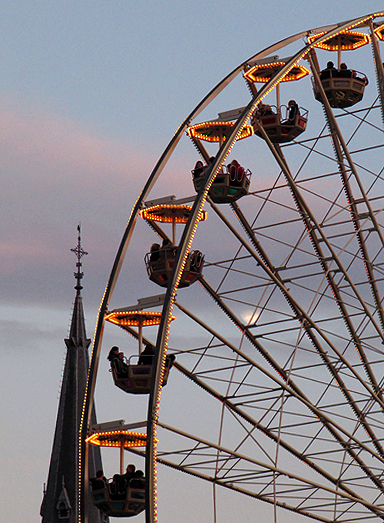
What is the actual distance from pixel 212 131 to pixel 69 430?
5426cm

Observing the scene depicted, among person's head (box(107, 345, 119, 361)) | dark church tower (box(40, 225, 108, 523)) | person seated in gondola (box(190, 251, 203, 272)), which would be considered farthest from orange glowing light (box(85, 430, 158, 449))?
dark church tower (box(40, 225, 108, 523))

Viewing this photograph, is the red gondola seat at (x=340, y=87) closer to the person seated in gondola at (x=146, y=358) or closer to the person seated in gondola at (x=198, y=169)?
the person seated in gondola at (x=198, y=169)

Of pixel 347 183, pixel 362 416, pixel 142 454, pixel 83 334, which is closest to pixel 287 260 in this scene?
pixel 347 183

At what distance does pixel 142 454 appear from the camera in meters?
32.9

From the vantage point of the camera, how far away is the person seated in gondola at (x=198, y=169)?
35500 mm

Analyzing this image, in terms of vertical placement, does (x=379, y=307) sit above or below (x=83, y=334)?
below

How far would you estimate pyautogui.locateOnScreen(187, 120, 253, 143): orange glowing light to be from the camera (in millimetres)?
35281

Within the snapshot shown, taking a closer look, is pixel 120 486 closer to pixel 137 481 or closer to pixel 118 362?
pixel 137 481

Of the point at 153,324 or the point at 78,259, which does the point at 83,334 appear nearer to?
the point at 78,259

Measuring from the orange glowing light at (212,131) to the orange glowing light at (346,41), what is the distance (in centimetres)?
405

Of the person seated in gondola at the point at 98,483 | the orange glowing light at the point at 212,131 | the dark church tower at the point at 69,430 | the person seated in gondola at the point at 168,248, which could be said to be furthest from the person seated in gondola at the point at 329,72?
the dark church tower at the point at 69,430

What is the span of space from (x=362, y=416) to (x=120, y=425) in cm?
874

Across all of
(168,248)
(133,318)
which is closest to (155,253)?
(168,248)

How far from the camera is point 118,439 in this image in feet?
110
